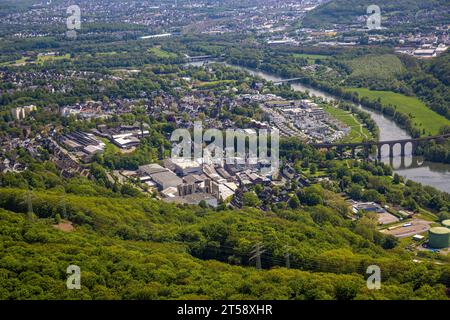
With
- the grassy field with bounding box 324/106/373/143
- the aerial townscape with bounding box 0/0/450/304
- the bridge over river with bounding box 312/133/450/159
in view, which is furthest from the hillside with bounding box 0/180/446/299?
the grassy field with bounding box 324/106/373/143

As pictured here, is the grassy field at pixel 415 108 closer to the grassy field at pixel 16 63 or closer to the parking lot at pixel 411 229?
the parking lot at pixel 411 229

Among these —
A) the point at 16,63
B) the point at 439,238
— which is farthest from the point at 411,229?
the point at 16,63

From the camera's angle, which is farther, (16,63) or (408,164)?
(16,63)

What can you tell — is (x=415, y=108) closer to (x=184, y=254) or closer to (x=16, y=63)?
(x=184, y=254)

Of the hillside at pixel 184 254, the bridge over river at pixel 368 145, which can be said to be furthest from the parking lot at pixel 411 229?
the bridge over river at pixel 368 145

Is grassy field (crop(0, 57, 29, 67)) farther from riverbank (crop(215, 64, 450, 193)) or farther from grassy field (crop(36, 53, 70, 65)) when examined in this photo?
riverbank (crop(215, 64, 450, 193))

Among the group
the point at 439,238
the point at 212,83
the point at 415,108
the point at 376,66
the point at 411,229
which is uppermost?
the point at 376,66
